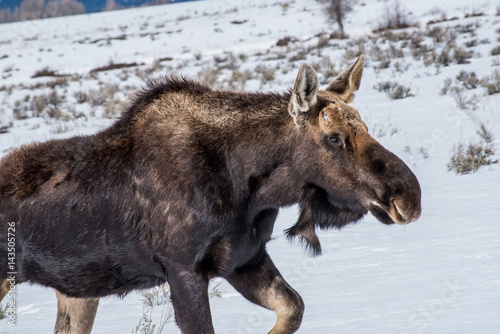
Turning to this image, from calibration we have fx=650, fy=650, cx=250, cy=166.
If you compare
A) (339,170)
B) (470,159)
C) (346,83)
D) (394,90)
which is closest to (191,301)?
(339,170)

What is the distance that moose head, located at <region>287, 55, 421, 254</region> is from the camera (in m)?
3.21

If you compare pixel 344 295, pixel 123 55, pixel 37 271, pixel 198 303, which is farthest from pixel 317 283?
pixel 123 55

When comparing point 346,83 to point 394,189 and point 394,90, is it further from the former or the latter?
point 394,90

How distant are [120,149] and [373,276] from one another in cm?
227

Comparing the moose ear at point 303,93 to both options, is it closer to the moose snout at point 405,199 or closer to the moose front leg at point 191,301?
the moose snout at point 405,199

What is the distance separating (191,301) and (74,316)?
1.24 m

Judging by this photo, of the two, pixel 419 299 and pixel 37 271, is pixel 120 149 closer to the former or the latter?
pixel 37 271

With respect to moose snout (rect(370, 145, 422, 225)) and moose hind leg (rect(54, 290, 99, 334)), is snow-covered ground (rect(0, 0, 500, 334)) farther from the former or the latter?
moose snout (rect(370, 145, 422, 225))

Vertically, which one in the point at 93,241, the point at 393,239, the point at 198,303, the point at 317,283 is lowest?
the point at 393,239

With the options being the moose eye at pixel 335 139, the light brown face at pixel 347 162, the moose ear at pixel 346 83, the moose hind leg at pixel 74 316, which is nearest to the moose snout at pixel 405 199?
the light brown face at pixel 347 162

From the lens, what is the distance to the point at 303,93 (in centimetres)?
350

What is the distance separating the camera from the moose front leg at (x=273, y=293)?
3.75m

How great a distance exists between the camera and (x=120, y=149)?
3.79 meters

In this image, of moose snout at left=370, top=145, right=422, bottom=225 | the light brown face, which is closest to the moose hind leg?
the light brown face
